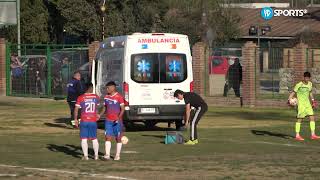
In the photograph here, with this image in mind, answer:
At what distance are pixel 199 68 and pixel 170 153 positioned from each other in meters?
19.2

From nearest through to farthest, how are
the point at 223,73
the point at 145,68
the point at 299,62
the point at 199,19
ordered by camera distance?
the point at 145,68 → the point at 299,62 → the point at 223,73 → the point at 199,19

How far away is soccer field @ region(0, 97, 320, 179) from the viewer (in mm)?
A: 14039

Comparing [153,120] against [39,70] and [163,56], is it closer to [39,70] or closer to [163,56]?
[163,56]

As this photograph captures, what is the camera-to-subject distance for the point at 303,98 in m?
21.2

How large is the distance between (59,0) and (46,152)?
45199mm

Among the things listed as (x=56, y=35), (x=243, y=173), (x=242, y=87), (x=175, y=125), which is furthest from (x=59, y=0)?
(x=243, y=173)

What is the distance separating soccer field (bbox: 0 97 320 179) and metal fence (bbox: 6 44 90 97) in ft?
31.7

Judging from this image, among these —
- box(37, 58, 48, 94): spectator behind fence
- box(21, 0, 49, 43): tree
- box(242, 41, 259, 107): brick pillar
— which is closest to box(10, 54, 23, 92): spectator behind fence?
box(37, 58, 48, 94): spectator behind fence

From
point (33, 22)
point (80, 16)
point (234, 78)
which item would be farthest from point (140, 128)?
point (33, 22)

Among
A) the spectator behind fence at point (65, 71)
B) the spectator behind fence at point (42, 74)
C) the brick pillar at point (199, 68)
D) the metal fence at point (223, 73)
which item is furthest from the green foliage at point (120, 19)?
the brick pillar at point (199, 68)

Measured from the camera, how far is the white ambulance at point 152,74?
22750 mm

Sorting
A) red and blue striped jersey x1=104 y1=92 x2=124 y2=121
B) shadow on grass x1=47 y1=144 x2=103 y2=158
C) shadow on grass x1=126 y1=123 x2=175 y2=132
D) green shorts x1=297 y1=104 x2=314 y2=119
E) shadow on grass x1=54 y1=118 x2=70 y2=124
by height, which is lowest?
shadow on grass x1=126 y1=123 x2=175 y2=132

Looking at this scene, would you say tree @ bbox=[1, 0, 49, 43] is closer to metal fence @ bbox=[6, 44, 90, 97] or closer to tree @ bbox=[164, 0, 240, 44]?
tree @ bbox=[164, 0, 240, 44]

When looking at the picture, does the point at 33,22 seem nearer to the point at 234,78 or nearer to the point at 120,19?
the point at 120,19
